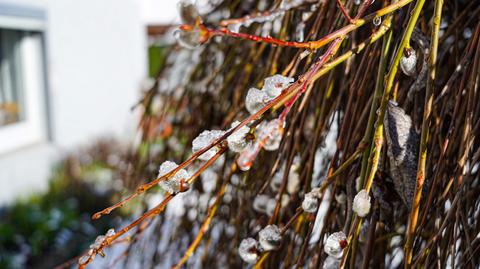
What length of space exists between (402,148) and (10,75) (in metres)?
4.17

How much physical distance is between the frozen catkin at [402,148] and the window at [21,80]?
153 inches

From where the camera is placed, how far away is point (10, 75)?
426 centimetres

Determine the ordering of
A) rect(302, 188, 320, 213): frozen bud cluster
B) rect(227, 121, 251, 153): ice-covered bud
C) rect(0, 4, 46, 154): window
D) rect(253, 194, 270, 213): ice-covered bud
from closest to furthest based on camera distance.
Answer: rect(227, 121, 251, 153): ice-covered bud → rect(302, 188, 320, 213): frozen bud cluster → rect(253, 194, 270, 213): ice-covered bud → rect(0, 4, 46, 154): window

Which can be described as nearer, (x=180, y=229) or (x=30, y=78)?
(x=180, y=229)

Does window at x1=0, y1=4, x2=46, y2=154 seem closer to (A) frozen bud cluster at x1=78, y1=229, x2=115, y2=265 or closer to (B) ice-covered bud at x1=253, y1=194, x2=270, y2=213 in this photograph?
(B) ice-covered bud at x1=253, y1=194, x2=270, y2=213

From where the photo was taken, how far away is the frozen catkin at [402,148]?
1.85 ft

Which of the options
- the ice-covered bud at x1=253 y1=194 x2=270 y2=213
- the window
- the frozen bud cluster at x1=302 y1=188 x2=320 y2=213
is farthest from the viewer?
the window

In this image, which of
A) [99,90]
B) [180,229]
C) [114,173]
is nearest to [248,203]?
[180,229]

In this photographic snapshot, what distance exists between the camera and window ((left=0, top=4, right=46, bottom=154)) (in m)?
4.16

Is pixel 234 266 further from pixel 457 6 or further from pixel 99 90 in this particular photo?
pixel 99 90

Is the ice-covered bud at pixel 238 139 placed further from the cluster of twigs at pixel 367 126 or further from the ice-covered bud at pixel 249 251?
the ice-covered bud at pixel 249 251

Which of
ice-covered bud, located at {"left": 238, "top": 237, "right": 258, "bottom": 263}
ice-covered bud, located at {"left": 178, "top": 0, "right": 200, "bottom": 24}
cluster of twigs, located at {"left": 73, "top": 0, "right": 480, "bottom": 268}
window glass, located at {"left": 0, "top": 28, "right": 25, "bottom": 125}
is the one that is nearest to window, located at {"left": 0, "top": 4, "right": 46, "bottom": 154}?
window glass, located at {"left": 0, "top": 28, "right": 25, "bottom": 125}

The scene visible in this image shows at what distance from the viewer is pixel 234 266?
0.97 metres

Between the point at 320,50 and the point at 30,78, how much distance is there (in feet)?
13.7
